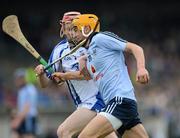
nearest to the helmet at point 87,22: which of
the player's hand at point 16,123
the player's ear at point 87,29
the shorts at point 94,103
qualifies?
the player's ear at point 87,29

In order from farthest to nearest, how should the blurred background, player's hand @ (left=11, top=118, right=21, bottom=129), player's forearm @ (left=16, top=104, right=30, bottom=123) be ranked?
the blurred background, player's hand @ (left=11, top=118, right=21, bottom=129), player's forearm @ (left=16, top=104, right=30, bottom=123)

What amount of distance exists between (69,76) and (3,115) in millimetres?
10726

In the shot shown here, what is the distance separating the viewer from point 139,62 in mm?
9398

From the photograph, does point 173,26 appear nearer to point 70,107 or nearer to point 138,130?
point 70,107

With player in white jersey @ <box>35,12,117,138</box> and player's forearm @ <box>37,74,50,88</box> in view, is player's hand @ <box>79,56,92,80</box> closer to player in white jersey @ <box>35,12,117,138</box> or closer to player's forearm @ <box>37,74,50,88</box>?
player in white jersey @ <box>35,12,117,138</box>

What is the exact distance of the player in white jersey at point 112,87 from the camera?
9.59 meters

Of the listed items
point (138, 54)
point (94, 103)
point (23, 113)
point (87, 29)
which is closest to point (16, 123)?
point (23, 113)

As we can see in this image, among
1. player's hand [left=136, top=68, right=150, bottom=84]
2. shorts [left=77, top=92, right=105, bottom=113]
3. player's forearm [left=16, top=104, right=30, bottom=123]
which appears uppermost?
player's hand [left=136, top=68, right=150, bottom=84]

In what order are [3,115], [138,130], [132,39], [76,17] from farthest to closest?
1. [132,39]
2. [3,115]
3. [76,17]
4. [138,130]

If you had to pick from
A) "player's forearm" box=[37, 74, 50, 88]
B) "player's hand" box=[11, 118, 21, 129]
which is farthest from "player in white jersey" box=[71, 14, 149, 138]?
"player's hand" box=[11, 118, 21, 129]

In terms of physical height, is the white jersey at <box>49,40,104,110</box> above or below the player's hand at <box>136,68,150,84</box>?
below

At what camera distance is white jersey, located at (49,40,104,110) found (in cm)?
1110

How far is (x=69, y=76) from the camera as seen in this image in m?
10.8

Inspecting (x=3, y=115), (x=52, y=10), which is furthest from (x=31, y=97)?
(x=52, y=10)
